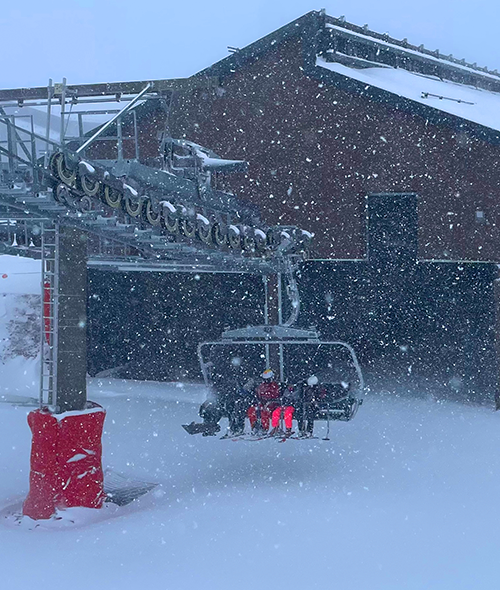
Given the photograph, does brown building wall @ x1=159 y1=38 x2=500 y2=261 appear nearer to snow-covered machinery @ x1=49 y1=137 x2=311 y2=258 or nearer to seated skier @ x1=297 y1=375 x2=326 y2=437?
snow-covered machinery @ x1=49 y1=137 x2=311 y2=258

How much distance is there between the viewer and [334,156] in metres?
14.8

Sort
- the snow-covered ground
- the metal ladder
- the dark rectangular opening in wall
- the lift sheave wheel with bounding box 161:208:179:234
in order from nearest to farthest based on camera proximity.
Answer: the snow-covered ground < the metal ladder < the lift sheave wheel with bounding box 161:208:179:234 < the dark rectangular opening in wall

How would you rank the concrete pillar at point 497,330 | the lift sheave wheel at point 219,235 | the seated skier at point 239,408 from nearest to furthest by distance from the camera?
the seated skier at point 239,408 < the lift sheave wheel at point 219,235 < the concrete pillar at point 497,330

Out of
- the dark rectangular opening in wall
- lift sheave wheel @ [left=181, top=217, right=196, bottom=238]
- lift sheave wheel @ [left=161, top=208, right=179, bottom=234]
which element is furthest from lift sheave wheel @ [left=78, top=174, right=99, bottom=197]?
the dark rectangular opening in wall

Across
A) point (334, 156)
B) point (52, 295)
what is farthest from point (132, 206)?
point (334, 156)

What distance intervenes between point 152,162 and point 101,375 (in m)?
9.17

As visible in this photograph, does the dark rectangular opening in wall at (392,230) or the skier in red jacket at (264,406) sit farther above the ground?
the dark rectangular opening in wall at (392,230)

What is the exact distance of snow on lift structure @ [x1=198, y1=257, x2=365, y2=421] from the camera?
873 cm

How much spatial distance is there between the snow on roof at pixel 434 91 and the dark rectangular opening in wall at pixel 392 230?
6.95ft

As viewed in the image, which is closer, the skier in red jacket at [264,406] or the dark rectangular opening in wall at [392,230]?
the skier in red jacket at [264,406]

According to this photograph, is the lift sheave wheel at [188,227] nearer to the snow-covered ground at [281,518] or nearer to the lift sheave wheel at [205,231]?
the lift sheave wheel at [205,231]

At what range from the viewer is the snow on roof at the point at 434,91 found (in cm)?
1488

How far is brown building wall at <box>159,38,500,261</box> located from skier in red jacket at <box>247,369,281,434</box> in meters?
6.36

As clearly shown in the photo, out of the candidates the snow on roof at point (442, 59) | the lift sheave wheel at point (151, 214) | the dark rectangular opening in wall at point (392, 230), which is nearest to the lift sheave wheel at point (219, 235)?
the lift sheave wheel at point (151, 214)
